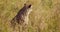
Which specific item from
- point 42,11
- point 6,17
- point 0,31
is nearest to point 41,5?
point 42,11

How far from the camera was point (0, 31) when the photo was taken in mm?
5555

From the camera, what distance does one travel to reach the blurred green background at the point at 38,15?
6075 mm

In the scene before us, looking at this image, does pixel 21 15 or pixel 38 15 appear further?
pixel 38 15

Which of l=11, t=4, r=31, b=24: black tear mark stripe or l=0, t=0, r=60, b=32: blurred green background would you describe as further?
l=0, t=0, r=60, b=32: blurred green background

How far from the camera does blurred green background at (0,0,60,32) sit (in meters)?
6.07

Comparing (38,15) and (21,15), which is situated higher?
(21,15)

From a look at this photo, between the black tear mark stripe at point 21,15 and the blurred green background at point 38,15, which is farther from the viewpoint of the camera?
the blurred green background at point 38,15

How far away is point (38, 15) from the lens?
21.7 ft

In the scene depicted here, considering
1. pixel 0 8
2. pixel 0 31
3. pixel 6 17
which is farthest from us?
pixel 0 8

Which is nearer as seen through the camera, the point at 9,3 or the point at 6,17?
the point at 6,17

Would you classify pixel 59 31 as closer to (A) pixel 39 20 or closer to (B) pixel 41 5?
(A) pixel 39 20

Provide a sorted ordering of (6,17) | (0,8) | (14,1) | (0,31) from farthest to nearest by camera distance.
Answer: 1. (14,1)
2. (0,8)
3. (6,17)
4. (0,31)

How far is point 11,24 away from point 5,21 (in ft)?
0.42

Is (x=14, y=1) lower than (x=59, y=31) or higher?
higher
